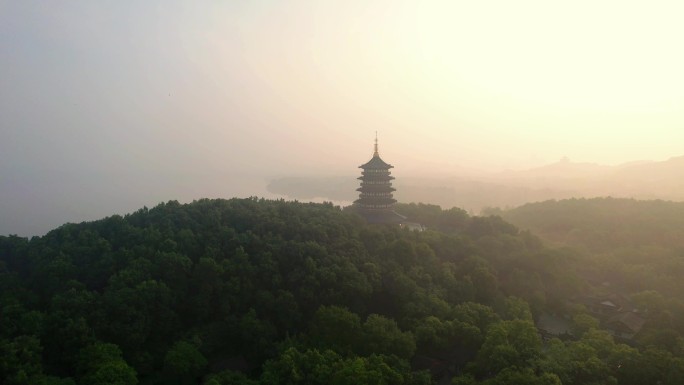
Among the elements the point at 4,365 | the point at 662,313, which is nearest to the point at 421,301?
the point at 662,313

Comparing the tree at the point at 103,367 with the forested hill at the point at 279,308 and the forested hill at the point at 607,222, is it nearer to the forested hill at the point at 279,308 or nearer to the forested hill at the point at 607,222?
the forested hill at the point at 279,308

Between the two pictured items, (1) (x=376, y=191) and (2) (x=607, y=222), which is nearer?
(1) (x=376, y=191)

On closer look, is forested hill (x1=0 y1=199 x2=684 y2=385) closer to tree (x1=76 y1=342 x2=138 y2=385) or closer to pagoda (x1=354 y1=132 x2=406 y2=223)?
tree (x1=76 y1=342 x2=138 y2=385)

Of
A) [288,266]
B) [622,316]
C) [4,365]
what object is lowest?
[622,316]

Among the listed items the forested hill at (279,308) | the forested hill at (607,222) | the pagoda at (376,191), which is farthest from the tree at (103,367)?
the forested hill at (607,222)

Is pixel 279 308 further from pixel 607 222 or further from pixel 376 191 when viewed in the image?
pixel 607 222

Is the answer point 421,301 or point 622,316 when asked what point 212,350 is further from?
point 622,316

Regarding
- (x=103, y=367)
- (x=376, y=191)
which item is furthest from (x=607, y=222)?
(x=103, y=367)
